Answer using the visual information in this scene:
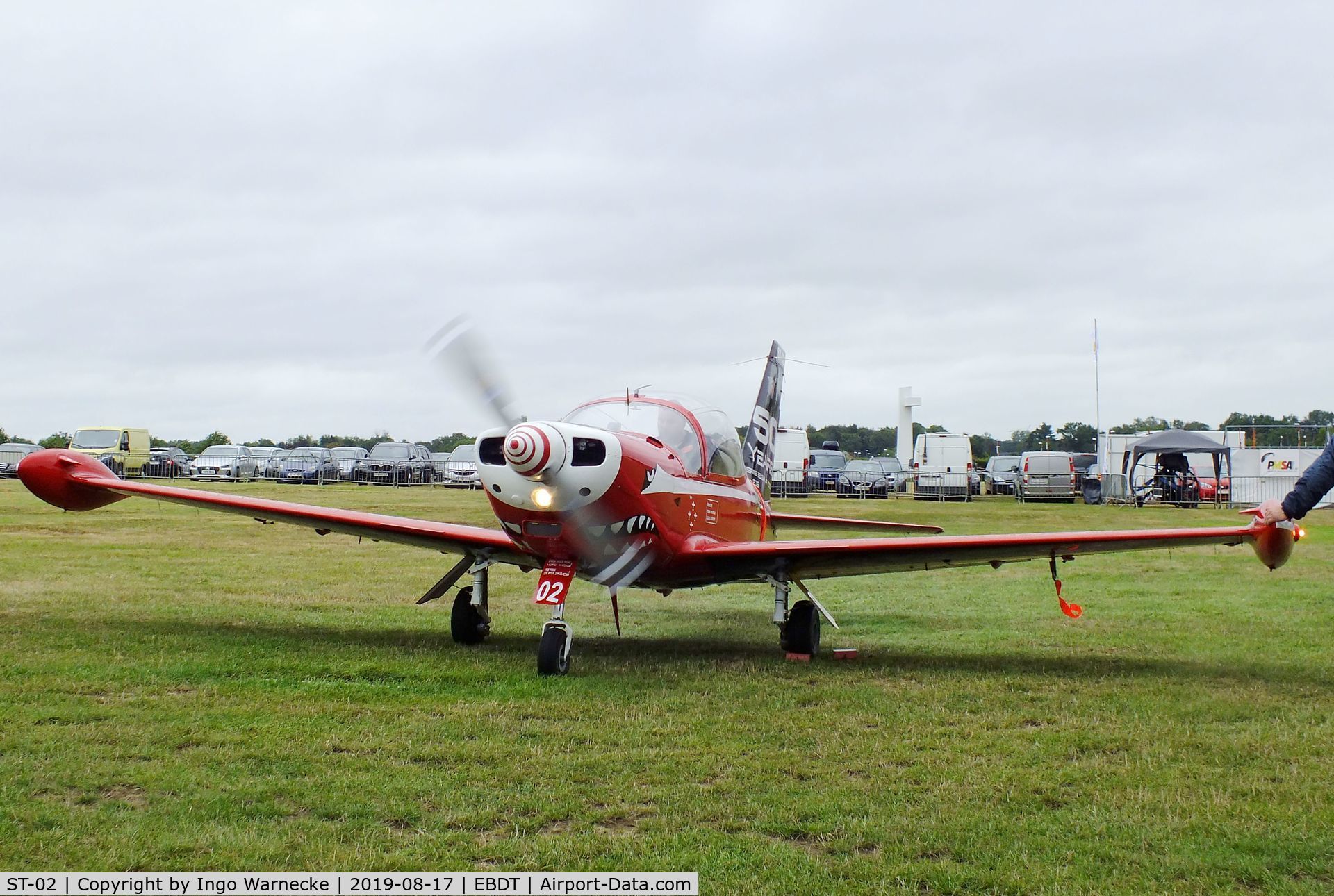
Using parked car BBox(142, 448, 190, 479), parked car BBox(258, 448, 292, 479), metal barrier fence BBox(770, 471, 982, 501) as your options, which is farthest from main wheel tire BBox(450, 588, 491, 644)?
parked car BBox(142, 448, 190, 479)

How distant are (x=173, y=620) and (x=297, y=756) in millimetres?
5110

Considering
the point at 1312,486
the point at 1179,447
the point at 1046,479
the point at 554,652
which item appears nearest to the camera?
the point at 1312,486

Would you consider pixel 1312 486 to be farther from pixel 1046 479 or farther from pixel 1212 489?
pixel 1046 479

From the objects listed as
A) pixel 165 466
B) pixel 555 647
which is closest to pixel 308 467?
pixel 165 466

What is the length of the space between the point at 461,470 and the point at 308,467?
602 centimetres

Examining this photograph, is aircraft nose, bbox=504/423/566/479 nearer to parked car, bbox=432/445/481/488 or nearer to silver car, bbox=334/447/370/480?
parked car, bbox=432/445/481/488

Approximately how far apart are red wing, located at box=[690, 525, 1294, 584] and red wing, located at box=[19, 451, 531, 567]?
1.62 meters

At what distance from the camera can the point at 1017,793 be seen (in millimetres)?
4734

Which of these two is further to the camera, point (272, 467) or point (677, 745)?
point (272, 467)

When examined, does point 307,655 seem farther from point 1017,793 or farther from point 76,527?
point 76,527

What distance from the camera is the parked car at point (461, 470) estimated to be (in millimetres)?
38250

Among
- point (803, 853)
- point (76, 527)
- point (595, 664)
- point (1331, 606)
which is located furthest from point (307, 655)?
point (76, 527)

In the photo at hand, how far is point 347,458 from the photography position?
42688mm

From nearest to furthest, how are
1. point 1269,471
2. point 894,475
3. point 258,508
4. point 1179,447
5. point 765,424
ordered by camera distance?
point 258,508, point 765,424, point 1179,447, point 1269,471, point 894,475
